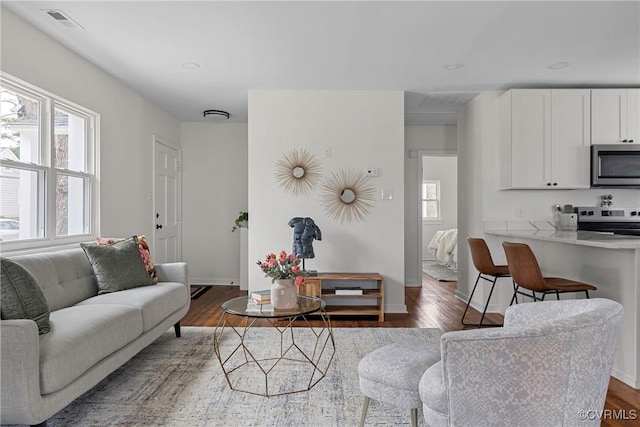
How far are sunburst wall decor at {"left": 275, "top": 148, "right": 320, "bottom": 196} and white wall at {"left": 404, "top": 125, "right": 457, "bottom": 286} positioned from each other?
2142mm

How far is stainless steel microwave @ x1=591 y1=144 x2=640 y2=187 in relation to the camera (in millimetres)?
4047

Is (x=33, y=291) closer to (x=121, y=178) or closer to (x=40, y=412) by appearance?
(x=40, y=412)

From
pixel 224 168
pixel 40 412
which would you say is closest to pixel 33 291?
pixel 40 412

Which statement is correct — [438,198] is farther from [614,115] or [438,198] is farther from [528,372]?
[528,372]

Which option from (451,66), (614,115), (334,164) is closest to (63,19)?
(334,164)

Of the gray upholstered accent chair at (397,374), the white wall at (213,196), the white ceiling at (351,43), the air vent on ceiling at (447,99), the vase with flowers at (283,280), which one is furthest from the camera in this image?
the white wall at (213,196)

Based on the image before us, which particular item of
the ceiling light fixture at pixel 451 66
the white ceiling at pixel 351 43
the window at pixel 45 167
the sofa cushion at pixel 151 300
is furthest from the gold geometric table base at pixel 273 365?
the ceiling light fixture at pixel 451 66

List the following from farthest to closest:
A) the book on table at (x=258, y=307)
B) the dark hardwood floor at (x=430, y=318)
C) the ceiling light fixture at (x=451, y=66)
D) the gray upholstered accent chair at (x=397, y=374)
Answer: the ceiling light fixture at (x=451, y=66), the book on table at (x=258, y=307), the dark hardwood floor at (x=430, y=318), the gray upholstered accent chair at (x=397, y=374)

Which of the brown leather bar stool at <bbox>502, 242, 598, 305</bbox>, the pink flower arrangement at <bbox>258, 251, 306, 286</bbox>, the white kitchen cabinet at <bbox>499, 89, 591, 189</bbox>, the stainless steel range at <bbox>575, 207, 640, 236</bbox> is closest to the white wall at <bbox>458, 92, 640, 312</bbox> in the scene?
the stainless steel range at <bbox>575, 207, 640, 236</bbox>

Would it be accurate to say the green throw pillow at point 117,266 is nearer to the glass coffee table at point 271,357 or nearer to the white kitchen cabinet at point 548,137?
the glass coffee table at point 271,357

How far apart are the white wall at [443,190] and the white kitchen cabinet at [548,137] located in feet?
16.2

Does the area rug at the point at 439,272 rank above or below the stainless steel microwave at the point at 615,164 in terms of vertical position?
below

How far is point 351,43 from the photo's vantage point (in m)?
3.11

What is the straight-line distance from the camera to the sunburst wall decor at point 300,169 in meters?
4.32
